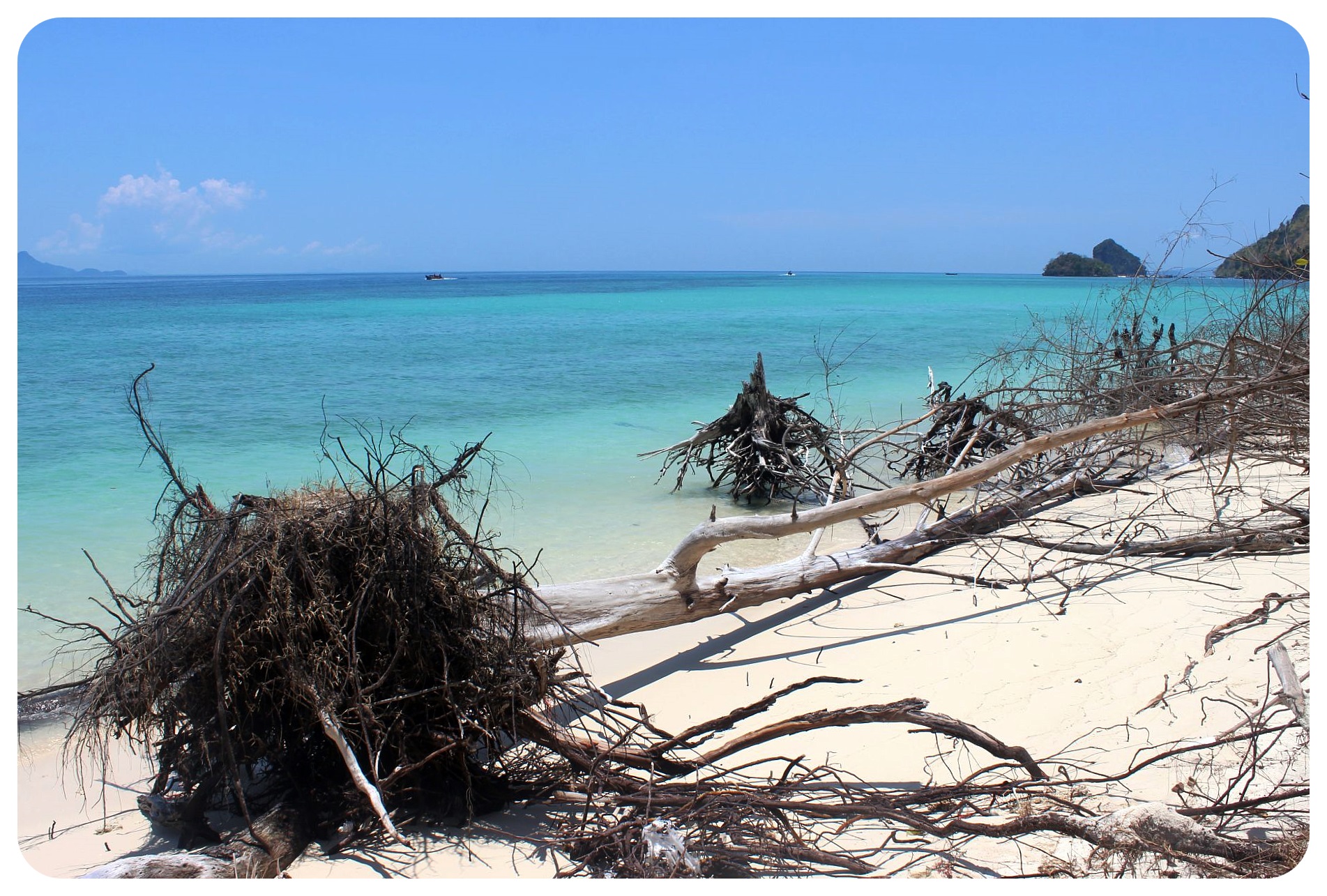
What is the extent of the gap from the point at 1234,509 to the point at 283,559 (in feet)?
21.0

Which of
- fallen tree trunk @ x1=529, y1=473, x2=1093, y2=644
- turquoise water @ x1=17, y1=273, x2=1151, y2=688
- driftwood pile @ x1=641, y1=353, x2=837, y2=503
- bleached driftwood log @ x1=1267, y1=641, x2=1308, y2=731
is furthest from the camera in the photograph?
driftwood pile @ x1=641, y1=353, x2=837, y2=503

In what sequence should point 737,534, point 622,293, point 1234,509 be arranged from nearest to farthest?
point 737,534 → point 1234,509 → point 622,293

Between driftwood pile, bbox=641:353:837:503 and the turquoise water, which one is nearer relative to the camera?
the turquoise water

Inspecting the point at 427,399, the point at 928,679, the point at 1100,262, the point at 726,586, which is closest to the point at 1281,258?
the point at 928,679

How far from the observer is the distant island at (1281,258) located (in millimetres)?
4523

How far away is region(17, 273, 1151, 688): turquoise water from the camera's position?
7.99m

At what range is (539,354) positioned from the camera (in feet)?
85.9

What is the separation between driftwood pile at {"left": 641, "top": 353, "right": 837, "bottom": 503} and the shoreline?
122 inches

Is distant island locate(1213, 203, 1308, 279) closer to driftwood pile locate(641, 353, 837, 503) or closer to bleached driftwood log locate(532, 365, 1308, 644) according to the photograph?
bleached driftwood log locate(532, 365, 1308, 644)

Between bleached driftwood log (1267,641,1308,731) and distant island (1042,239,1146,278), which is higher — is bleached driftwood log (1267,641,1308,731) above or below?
below

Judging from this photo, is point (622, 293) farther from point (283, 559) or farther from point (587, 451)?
point (283, 559)

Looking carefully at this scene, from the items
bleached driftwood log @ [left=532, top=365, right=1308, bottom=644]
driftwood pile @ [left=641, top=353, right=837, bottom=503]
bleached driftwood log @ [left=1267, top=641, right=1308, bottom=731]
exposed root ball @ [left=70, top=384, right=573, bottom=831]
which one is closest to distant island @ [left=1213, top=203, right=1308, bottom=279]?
bleached driftwood log @ [left=532, top=365, right=1308, bottom=644]

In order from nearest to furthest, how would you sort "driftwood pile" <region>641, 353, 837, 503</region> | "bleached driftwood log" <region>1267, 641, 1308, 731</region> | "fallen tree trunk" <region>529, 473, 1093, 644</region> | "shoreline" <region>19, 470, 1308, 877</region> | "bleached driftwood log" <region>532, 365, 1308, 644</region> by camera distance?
"bleached driftwood log" <region>1267, 641, 1308, 731</region>
"shoreline" <region>19, 470, 1308, 877</region>
"bleached driftwood log" <region>532, 365, 1308, 644</region>
"fallen tree trunk" <region>529, 473, 1093, 644</region>
"driftwood pile" <region>641, 353, 837, 503</region>

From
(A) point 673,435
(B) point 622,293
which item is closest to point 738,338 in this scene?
(A) point 673,435
